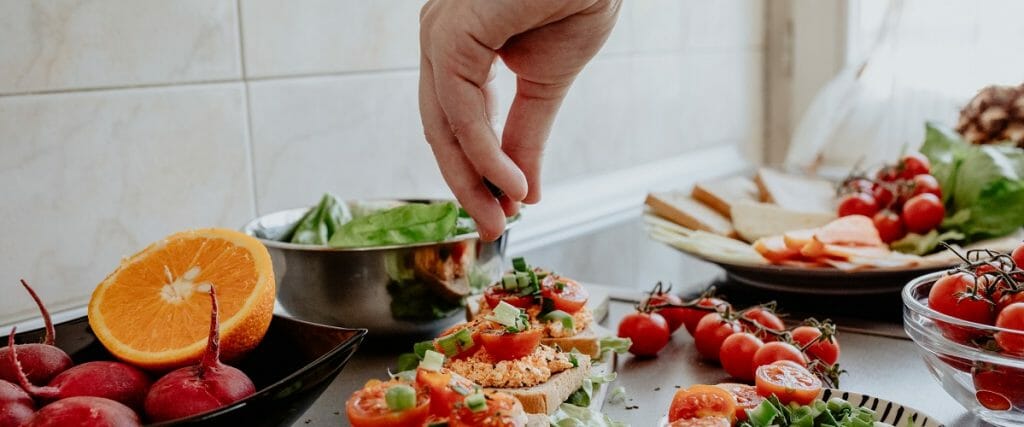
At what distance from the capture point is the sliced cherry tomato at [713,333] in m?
1.10

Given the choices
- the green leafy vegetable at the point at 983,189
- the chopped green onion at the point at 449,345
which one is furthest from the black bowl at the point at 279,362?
the green leafy vegetable at the point at 983,189

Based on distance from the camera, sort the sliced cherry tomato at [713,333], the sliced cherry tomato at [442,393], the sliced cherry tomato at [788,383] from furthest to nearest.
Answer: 1. the sliced cherry tomato at [713,333]
2. the sliced cherry tomato at [788,383]
3. the sliced cherry tomato at [442,393]

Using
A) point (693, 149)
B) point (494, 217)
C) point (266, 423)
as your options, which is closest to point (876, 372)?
point (494, 217)

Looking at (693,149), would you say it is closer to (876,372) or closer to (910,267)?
(910,267)

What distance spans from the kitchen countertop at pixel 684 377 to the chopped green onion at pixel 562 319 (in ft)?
0.27

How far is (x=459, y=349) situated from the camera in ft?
3.08

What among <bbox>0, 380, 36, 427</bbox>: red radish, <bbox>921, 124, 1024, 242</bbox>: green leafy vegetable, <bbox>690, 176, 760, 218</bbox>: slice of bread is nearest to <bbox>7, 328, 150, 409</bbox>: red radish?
<bbox>0, 380, 36, 427</bbox>: red radish

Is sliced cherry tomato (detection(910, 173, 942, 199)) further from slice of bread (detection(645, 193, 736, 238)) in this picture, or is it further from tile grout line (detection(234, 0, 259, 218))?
tile grout line (detection(234, 0, 259, 218))

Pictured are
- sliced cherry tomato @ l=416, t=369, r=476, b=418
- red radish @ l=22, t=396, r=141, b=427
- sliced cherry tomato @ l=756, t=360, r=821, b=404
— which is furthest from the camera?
sliced cherry tomato @ l=756, t=360, r=821, b=404

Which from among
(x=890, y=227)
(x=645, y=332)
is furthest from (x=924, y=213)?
(x=645, y=332)

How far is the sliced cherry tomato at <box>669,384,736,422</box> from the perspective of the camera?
0.83m

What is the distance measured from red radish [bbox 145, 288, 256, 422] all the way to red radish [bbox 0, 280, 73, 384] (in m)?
0.09

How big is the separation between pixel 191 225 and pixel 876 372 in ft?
2.86

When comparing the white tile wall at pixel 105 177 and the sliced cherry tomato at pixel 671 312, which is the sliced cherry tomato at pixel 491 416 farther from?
the white tile wall at pixel 105 177
